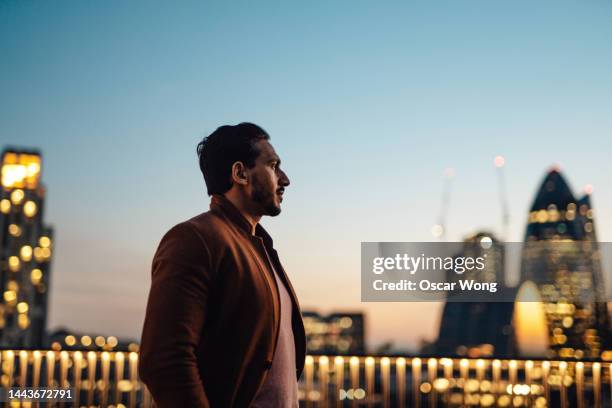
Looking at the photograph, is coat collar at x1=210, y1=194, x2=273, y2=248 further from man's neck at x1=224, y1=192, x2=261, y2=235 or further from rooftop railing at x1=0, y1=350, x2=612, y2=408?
rooftop railing at x1=0, y1=350, x2=612, y2=408

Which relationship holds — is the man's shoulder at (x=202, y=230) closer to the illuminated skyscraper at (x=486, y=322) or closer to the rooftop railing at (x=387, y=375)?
the rooftop railing at (x=387, y=375)

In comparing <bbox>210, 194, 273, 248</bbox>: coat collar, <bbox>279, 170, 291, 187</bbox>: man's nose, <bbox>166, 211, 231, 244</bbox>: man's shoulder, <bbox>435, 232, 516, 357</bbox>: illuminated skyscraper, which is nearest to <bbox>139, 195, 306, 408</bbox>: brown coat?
<bbox>166, 211, 231, 244</bbox>: man's shoulder

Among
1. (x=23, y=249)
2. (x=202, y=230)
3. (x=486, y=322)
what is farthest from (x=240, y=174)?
(x=486, y=322)

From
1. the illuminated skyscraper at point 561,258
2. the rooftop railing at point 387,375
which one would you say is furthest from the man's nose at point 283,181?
the illuminated skyscraper at point 561,258

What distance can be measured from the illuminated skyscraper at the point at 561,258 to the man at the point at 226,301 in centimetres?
17114

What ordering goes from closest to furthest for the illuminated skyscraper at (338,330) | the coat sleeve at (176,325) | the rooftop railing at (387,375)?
the coat sleeve at (176,325) → the rooftop railing at (387,375) → the illuminated skyscraper at (338,330)

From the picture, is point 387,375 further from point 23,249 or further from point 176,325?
point 23,249

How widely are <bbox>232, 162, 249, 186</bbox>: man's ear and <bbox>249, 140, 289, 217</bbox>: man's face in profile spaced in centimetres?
2

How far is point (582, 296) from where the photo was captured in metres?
171

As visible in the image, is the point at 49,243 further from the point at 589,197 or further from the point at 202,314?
the point at 589,197

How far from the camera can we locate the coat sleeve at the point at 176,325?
1.77 m

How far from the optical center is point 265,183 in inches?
86.7

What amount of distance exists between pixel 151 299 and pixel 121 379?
556 cm

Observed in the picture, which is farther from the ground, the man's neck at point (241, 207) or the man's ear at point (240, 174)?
the man's ear at point (240, 174)
